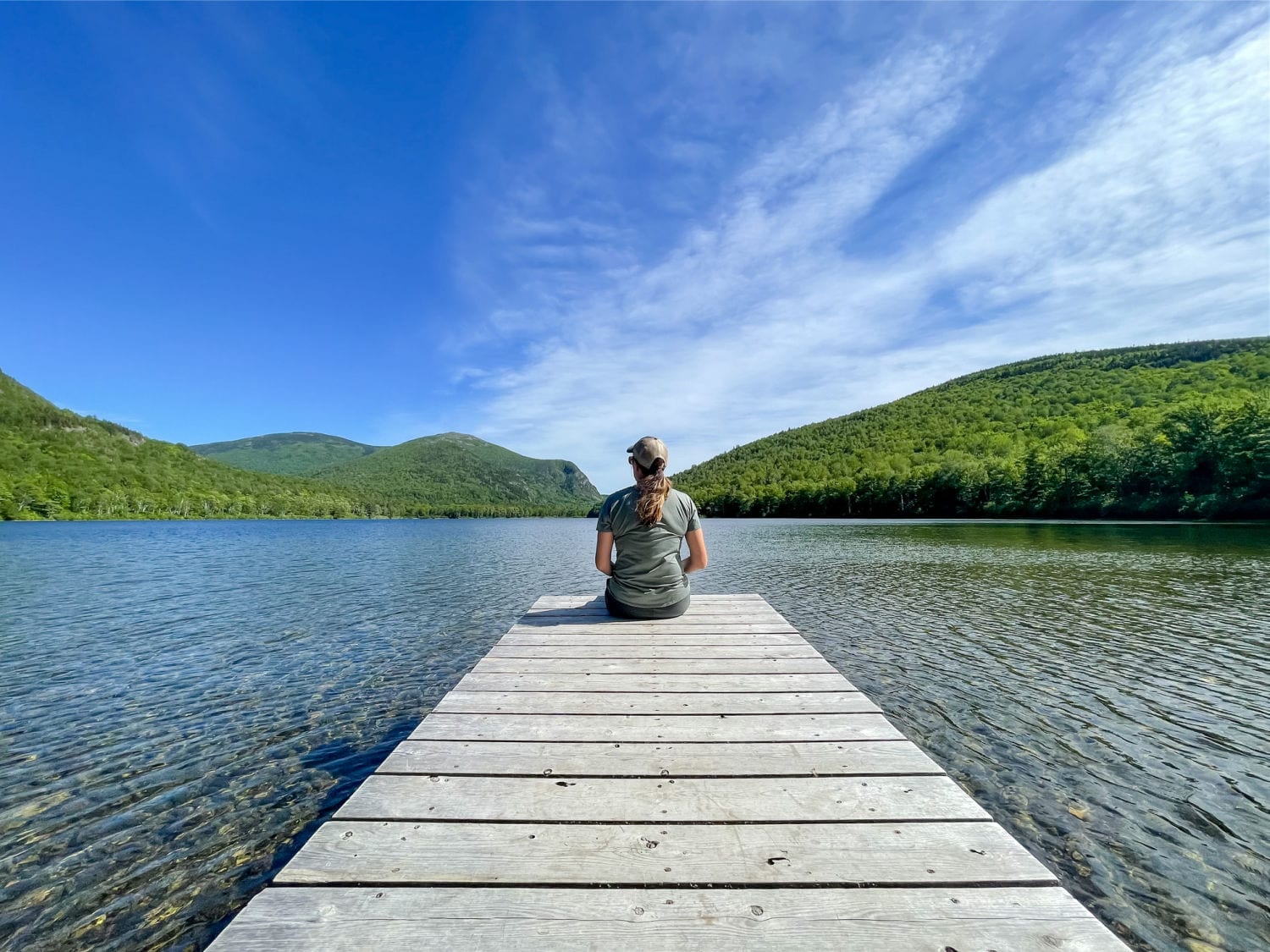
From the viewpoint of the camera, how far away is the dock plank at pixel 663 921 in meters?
1.96

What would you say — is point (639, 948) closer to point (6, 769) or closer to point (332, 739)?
point (332, 739)

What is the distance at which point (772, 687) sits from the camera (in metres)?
4.68

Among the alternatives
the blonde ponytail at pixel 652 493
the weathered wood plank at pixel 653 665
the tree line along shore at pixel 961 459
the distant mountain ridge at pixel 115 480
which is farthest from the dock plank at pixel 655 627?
the distant mountain ridge at pixel 115 480

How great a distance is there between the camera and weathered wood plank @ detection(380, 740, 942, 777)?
10.6 ft

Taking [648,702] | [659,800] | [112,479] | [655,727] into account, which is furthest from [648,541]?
[112,479]

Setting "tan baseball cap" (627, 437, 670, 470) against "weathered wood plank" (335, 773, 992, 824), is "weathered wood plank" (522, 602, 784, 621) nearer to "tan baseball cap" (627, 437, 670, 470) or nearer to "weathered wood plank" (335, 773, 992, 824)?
"tan baseball cap" (627, 437, 670, 470)

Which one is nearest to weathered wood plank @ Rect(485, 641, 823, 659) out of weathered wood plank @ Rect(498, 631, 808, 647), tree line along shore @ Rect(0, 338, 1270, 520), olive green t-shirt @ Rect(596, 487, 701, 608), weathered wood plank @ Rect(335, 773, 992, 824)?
weathered wood plank @ Rect(498, 631, 808, 647)

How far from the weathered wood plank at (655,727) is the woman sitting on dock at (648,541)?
2.28 metres

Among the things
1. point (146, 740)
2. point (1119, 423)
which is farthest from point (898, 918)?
point (1119, 423)

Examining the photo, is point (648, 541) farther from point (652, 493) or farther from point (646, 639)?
point (646, 639)

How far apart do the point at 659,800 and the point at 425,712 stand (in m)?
6.08

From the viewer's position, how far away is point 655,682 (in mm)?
4793

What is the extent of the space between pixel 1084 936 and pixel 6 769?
9.42m

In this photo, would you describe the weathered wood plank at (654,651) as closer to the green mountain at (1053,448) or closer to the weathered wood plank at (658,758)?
the weathered wood plank at (658,758)
